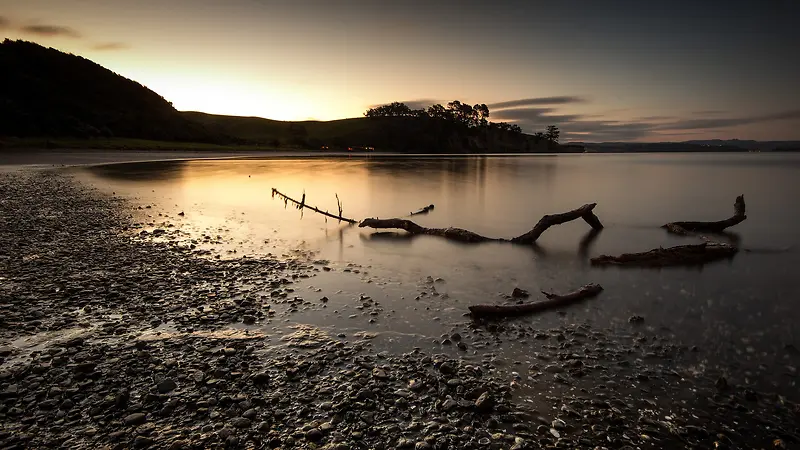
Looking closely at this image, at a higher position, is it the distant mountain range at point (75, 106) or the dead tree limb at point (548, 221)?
the distant mountain range at point (75, 106)

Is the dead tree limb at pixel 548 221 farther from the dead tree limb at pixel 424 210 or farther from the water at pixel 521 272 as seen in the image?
the dead tree limb at pixel 424 210

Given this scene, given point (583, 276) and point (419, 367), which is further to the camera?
point (583, 276)

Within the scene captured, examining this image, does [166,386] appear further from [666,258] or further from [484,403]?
[666,258]

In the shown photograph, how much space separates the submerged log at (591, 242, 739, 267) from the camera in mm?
13836

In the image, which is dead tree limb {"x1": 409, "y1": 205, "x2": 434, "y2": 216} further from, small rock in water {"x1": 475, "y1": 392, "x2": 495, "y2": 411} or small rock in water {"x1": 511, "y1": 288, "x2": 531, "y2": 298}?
small rock in water {"x1": 475, "y1": 392, "x2": 495, "y2": 411}

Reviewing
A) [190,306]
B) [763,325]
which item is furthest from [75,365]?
[763,325]

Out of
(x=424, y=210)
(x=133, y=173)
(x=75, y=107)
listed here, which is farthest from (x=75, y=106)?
(x=424, y=210)

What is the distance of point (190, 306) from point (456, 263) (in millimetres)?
8807

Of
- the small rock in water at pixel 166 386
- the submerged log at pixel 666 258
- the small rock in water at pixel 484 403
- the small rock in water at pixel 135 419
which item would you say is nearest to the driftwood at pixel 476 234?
the submerged log at pixel 666 258

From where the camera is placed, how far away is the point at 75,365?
6.22 meters

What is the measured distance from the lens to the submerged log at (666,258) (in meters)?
13.8

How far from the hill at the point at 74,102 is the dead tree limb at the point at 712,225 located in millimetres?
129760

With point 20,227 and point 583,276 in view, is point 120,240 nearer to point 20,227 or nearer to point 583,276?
point 20,227

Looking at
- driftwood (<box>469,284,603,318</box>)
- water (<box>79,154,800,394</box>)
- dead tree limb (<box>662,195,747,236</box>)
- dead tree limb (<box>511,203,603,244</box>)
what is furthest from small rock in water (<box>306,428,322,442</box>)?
dead tree limb (<box>662,195,747,236</box>)
